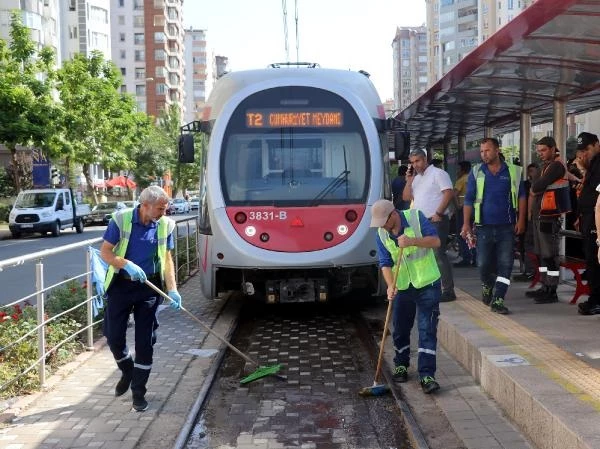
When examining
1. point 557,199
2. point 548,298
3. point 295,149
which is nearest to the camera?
point 557,199

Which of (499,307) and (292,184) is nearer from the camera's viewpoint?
(499,307)

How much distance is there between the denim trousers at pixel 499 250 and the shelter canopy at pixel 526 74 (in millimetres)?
1711

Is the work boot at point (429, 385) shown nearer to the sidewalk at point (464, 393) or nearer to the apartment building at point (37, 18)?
the sidewalk at point (464, 393)

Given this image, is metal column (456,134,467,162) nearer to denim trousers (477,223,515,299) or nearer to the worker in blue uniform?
denim trousers (477,223,515,299)

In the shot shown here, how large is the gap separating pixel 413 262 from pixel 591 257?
2.49 metres

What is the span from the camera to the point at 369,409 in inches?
242

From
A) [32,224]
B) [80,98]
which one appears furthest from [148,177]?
[32,224]

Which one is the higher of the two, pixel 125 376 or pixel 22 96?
pixel 22 96

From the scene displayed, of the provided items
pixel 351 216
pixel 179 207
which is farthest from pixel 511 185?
pixel 179 207

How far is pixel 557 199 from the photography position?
865cm

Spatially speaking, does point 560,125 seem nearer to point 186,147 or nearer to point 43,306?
point 186,147

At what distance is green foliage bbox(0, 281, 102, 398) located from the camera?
6641 mm

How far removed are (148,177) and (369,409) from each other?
6914 centimetres

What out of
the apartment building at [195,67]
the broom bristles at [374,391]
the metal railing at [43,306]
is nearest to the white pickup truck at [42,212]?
the metal railing at [43,306]
